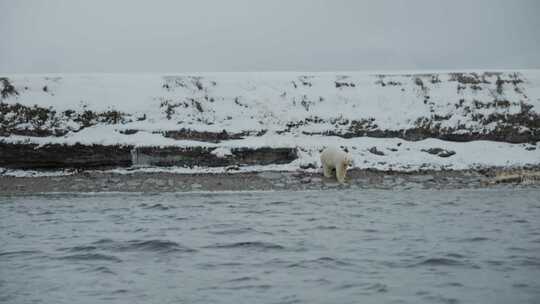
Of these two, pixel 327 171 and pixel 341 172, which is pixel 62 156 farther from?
pixel 341 172

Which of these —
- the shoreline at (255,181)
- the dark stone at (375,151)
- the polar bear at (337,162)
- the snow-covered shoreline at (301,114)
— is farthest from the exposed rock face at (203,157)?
the dark stone at (375,151)

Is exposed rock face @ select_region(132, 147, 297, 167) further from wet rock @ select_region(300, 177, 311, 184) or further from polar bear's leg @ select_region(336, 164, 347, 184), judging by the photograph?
polar bear's leg @ select_region(336, 164, 347, 184)

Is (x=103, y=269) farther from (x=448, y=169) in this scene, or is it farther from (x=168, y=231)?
(x=448, y=169)

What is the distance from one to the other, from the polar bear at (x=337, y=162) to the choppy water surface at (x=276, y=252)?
182 inches

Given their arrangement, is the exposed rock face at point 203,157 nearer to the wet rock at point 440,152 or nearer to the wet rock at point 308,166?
the wet rock at point 308,166

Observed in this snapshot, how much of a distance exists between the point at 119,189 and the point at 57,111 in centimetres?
917

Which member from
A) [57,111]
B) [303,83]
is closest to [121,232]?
[57,111]

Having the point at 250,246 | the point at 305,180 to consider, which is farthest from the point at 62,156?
the point at 250,246

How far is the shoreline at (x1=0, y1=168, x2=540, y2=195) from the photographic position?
21.4m

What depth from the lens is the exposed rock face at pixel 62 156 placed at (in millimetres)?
25047

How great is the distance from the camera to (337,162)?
874 inches

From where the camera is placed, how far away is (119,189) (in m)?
21.6

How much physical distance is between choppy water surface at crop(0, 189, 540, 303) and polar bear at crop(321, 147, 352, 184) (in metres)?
4.63

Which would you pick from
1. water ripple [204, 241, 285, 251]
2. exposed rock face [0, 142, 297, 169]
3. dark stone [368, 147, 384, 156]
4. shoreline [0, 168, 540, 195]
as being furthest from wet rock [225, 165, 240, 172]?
water ripple [204, 241, 285, 251]
